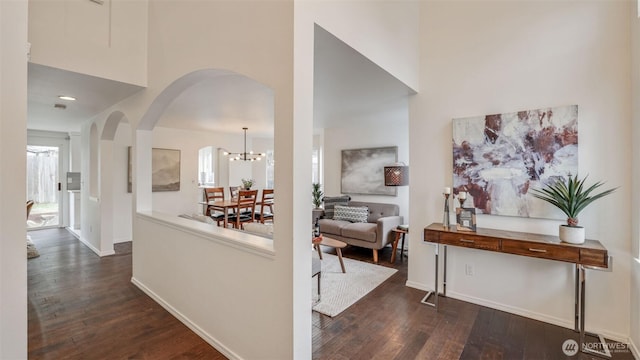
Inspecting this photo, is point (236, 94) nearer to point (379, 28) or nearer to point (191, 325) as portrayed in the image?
point (379, 28)

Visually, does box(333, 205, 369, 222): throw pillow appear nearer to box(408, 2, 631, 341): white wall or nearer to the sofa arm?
the sofa arm

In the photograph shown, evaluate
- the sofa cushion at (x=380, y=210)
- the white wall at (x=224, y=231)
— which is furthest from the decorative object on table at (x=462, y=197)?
the sofa cushion at (x=380, y=210)

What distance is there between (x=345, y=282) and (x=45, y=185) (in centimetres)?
815

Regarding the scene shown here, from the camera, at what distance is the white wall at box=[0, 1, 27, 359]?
4.55ft

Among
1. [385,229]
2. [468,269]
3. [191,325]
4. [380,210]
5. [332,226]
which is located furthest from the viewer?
[380,210]

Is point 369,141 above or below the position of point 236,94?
below

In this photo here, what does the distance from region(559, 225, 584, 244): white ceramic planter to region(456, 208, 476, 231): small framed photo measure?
2.26 feet

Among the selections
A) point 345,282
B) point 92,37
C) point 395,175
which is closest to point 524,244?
point 345,282

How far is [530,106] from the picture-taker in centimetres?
267

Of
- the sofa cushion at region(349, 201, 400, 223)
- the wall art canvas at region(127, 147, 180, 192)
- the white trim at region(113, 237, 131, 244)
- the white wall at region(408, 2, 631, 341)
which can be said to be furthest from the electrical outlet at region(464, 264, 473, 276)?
the white trim at region(113, 237, 131, 244)

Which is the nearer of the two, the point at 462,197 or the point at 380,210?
the point at 462,197

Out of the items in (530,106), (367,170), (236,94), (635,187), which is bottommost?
(635,187)

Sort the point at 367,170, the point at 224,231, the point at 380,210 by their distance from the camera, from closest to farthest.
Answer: the point at 224,231 → the point at 380,210 → the point at 367,170

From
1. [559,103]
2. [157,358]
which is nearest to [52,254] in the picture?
[157,358]
